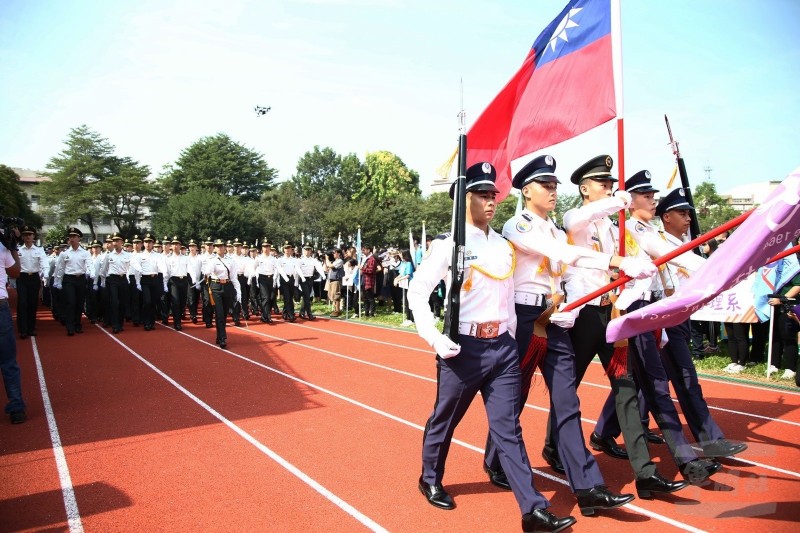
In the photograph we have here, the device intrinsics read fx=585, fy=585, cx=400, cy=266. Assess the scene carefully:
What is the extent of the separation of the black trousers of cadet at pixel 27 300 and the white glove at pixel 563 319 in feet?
40.3

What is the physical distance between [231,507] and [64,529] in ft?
3.37

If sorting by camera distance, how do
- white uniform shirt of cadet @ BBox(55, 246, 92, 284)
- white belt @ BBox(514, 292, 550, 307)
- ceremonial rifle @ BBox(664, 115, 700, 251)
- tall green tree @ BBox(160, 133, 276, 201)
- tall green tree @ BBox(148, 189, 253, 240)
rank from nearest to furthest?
white belt @ BBox(514, 292, 550, 307) < ceremonial rifle @ BBox(664, 115, 700, 251) < white uniform shirt of cadet @ BBox(55, 246, 92, 284) < tall green tree @ BBox(148, 189, 253, 240) < tall green tree @ BBox(160, 133, 276, 201)

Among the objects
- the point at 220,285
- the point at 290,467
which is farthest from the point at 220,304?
the point at 290,467

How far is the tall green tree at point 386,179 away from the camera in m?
65.9

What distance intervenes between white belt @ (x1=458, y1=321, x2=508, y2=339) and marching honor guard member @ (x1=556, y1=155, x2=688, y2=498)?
924 millimetres

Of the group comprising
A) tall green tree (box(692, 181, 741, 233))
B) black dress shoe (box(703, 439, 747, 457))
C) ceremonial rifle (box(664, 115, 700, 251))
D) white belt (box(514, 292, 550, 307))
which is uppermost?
tall green tree (box(692, 181, 741, 233))

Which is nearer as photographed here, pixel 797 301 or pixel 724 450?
pixel 724 450

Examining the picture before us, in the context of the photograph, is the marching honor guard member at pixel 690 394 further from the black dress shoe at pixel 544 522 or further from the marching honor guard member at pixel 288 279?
the marching honor guard member at pixel 288 279

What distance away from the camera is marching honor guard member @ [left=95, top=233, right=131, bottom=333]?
13.9m

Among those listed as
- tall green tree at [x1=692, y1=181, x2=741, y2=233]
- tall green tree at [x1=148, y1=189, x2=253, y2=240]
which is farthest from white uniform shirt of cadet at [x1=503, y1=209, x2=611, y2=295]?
tall green tree at [x1=148, y1=189, x2=253, y2=240]

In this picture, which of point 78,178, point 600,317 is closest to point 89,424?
point 600,317

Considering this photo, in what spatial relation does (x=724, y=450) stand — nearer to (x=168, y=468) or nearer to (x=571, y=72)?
(x=571, y=72)

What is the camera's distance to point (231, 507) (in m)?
4.03

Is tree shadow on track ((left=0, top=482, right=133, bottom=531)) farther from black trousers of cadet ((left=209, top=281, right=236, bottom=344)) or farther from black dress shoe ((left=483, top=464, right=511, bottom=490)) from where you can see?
black trousers of cadet ((left=209, top=281, right=236, bottom=344))
